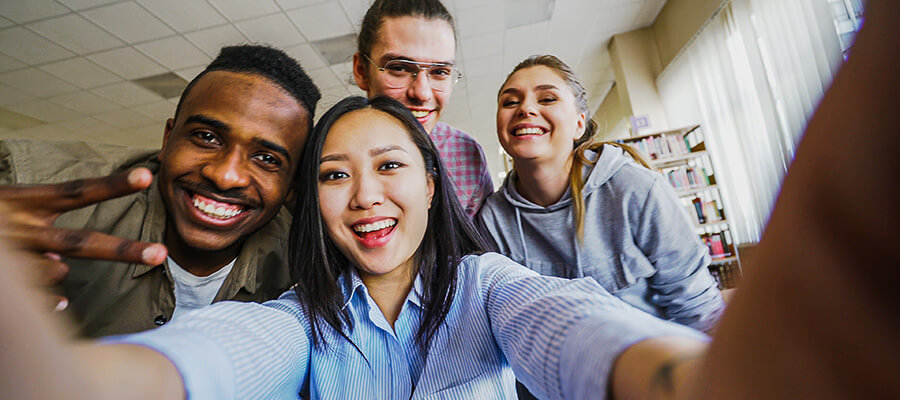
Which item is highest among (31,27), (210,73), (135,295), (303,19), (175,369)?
(31,27)

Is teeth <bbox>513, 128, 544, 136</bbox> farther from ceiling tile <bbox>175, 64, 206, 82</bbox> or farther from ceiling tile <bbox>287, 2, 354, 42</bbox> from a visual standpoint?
ceiling tile <bbox>175, 64, 206, 82</bbox>

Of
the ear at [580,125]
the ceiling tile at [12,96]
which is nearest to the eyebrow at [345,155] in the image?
the ear at [580,125]

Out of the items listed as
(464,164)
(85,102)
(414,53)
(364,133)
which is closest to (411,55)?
(414,53)

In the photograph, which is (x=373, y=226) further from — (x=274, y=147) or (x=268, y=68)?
(x=268, y=68)

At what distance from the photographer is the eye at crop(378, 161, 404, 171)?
3.82 ft

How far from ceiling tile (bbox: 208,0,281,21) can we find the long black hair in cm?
319

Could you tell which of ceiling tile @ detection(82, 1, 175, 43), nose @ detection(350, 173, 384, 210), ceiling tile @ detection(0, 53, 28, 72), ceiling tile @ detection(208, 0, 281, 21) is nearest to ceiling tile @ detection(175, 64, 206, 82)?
ceiling tile @ detection(82, 1, 175, 43)

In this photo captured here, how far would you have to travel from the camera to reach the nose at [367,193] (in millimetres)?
1080

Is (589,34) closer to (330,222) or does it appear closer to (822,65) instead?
(822,65)

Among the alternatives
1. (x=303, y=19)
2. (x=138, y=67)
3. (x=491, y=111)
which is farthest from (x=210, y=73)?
(x=491, y=111)

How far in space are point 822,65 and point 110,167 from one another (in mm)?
4370

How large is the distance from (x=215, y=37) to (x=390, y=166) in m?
4.01

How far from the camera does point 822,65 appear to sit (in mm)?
3129

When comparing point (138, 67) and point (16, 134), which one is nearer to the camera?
point (138, 67)
